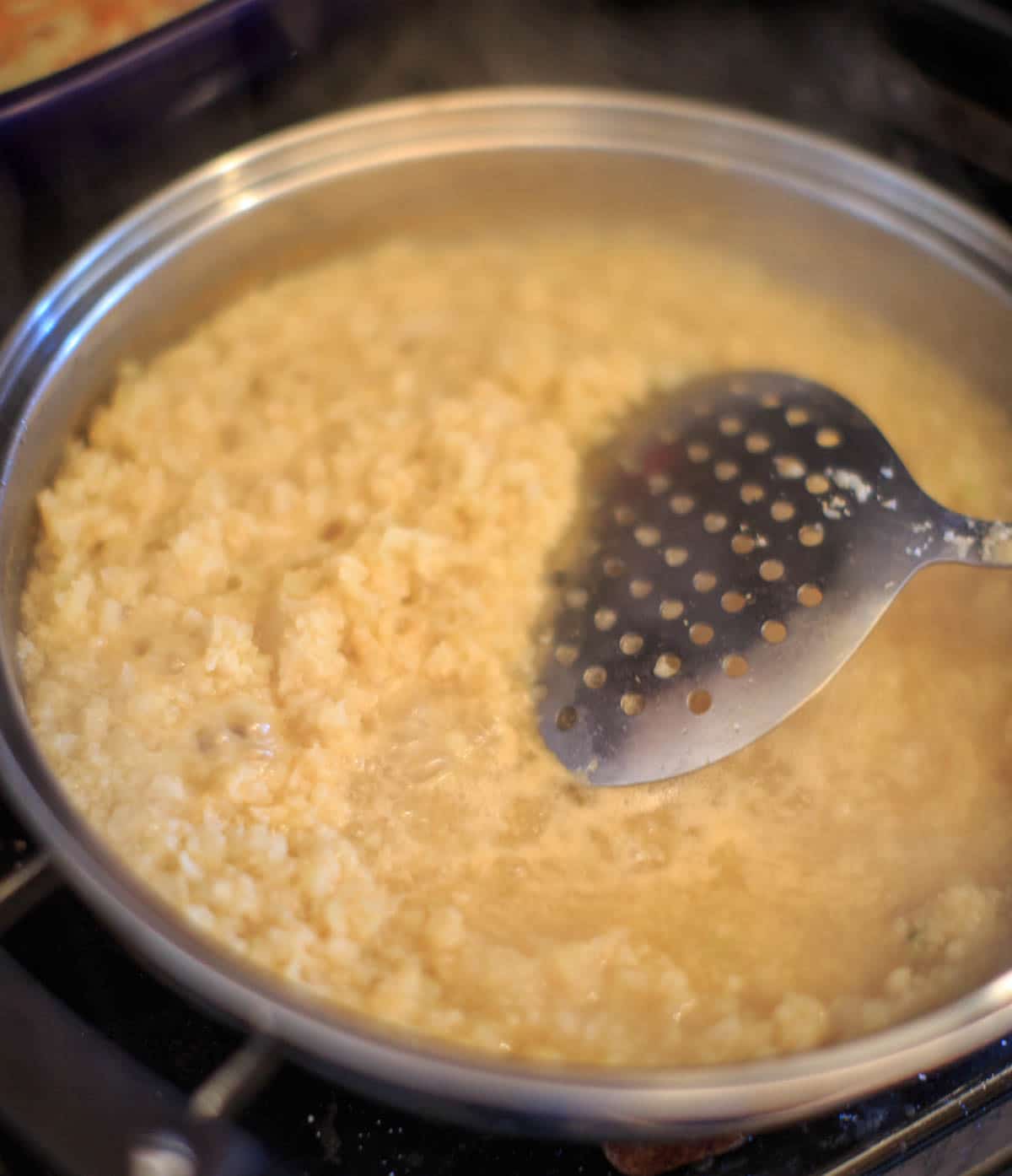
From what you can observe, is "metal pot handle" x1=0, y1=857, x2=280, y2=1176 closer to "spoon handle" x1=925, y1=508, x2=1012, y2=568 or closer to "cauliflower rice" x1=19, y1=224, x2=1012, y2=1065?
"cauliflower rice" x1=19, y1=224, x2=1012, y2=1065

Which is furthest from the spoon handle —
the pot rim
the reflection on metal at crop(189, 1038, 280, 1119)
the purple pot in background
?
the purple pot in background

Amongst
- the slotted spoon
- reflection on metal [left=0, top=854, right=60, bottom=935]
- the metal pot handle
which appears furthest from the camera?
the slotted spoon

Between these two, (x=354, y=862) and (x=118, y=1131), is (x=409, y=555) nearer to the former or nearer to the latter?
(x=354, y=862)

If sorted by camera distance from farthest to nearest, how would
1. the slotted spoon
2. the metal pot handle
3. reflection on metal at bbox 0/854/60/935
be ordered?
1. the slotted spoon
2. reflection on metal at bbox 0/854/60/935
3. the metal pot handle

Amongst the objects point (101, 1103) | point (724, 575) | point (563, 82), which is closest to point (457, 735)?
point (724, 575)

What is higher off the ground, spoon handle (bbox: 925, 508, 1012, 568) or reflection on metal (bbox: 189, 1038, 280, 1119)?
reflection on metal (bbox: 189, 1038, 280, 1119)

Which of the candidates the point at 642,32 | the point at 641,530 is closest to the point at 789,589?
the point at 641,530

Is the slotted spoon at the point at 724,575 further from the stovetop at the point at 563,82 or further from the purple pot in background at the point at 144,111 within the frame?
the purple pot in background at the point at 144,111

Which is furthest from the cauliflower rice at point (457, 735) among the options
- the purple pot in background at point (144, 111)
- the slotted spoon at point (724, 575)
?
the purple pot in background at point (144, 111)
